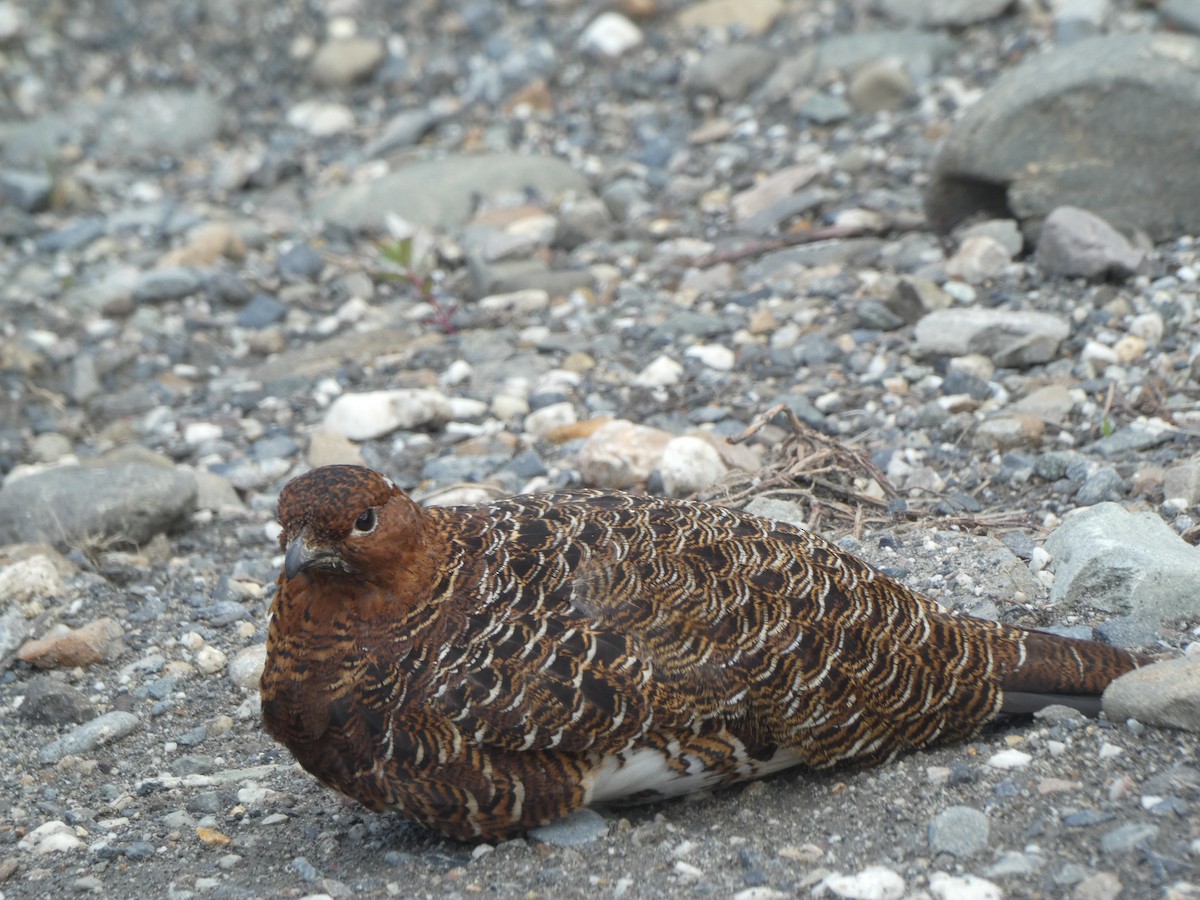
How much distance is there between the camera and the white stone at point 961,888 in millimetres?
3770

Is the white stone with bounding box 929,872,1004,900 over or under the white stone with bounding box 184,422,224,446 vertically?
over

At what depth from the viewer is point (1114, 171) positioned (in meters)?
8.48

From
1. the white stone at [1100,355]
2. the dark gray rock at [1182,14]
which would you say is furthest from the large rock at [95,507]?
the dark gray rock at [1182,14]

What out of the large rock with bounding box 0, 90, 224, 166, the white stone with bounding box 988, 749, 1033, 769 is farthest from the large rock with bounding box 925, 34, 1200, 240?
the large rock with bounding box 0, 90, 224, 166

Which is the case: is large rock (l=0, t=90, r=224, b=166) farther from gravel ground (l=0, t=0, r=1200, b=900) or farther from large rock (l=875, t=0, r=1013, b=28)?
large rock (l=875, t=0, r=1013, b=28)

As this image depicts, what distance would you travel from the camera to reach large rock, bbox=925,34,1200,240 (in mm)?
8391

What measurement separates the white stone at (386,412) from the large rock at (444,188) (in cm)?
315

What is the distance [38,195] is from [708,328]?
621cm

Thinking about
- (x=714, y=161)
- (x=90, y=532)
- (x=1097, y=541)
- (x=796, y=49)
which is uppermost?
(x=796, y=49)

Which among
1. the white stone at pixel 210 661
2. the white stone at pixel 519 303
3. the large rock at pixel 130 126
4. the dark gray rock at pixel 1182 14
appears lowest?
the white stone at pixel 210 661

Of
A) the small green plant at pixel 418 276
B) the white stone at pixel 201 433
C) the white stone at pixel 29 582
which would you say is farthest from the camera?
the small green plant at pixel 418 276

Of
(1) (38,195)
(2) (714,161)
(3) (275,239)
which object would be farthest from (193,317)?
A: (2) (714,161)

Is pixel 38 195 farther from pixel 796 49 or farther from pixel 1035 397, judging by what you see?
pixel 1035 397

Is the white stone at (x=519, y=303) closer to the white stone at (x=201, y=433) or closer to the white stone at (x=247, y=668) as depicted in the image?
the white stone at (x=201, y=433)
